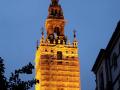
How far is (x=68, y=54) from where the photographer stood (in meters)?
96.1

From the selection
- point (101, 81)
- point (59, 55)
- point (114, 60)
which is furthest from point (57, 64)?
point (114, 60)

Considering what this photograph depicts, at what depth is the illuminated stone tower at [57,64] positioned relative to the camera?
9388 centimetres

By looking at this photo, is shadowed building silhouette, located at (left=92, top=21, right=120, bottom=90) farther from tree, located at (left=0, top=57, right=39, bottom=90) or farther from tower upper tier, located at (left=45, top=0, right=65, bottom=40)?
tower upper tier, located at (left=45, top=0, right=65, bottom=40)

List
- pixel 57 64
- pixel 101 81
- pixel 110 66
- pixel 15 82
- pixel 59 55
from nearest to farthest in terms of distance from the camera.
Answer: pixel 15 82
pixel 110 66
pixel 101 81
pixel 57 64
pixel 59 55

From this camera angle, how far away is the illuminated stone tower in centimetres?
9388

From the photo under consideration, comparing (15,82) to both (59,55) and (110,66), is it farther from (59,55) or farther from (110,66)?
(59,55)

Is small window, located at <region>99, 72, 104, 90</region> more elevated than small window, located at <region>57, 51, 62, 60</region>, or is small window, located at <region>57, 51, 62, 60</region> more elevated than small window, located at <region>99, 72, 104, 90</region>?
small window, located at <region>57, 51, 62, 60</region>

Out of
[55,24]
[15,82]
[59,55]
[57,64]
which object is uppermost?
[55,24]

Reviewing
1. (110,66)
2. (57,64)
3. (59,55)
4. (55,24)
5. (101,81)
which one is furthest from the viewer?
(55,24)

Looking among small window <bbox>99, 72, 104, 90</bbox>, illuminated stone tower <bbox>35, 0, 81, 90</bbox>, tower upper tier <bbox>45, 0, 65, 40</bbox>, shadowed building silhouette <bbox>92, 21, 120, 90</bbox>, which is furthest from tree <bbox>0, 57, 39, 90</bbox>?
tower upper tier <bbox>45, 0, 65, 40</bbox>

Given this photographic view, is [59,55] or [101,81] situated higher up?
[59,55]

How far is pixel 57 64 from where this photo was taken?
95.1m

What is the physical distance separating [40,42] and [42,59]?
445 cm

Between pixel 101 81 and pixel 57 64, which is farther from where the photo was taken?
pixel 57 64
